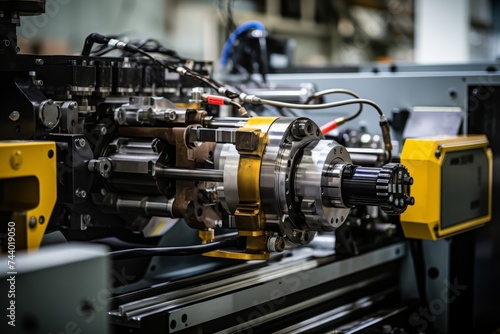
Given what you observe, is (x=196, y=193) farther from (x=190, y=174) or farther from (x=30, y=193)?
(x=30, y=193)

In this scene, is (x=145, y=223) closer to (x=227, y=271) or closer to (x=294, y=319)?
(x=227, y=271)

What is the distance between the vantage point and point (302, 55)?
19.5ft

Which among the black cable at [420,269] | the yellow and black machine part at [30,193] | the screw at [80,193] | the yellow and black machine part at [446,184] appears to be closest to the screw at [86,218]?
the screw at [80,193]

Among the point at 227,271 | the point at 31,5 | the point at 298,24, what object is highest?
the point at 298,24

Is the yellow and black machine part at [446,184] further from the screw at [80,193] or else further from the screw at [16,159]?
the screw at [16,159]

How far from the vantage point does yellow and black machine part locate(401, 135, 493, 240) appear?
1.53 m

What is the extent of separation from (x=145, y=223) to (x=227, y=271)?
0.20 metres

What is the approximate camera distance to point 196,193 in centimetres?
139

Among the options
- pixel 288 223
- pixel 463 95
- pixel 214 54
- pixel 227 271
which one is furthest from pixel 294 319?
pixel 214 54

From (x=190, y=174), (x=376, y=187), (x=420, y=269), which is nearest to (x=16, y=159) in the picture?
(x=190, y=174)

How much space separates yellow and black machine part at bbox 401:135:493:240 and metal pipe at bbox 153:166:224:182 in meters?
0.47

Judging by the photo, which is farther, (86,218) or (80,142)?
(86,218)

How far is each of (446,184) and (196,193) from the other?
1.91 ft

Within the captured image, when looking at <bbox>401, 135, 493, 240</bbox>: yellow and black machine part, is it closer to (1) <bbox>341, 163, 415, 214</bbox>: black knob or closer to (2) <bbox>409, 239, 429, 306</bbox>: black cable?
(2) <bbox>409, 239, 429, 306</bbox>: black cable
